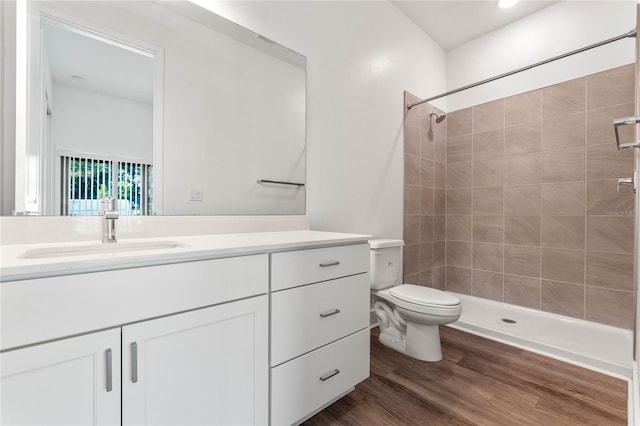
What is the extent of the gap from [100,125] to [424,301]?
190 centimetres

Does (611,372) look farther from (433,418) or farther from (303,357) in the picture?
(303,357)

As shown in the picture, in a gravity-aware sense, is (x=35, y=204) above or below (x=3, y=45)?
below

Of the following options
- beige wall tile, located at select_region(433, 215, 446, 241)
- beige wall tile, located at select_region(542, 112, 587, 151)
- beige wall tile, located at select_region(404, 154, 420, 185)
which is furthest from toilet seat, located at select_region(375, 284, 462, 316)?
beige wall tile, located at select_region(542, 112, 587, 151)

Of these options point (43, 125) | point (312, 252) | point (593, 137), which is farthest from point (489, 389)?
point (43, 125)

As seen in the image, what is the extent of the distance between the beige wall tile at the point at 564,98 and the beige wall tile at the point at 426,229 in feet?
4.31

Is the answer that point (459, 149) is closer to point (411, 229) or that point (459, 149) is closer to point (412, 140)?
point (412, 140)

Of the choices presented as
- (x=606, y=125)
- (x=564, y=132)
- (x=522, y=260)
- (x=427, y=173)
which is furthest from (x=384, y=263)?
(x=606, y=125)

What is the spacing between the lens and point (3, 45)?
1.03 meters

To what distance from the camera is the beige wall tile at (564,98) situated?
7.59 feet

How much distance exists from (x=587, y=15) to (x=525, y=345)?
2.61m

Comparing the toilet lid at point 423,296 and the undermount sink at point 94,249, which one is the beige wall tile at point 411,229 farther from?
the undermount sink at point 94,249

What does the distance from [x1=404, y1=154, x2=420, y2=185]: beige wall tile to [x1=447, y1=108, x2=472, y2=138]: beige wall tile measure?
695mm

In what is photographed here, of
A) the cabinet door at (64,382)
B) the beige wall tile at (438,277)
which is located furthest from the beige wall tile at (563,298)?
the cabinet door at (64,382)

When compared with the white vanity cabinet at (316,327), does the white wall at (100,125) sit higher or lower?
higher
